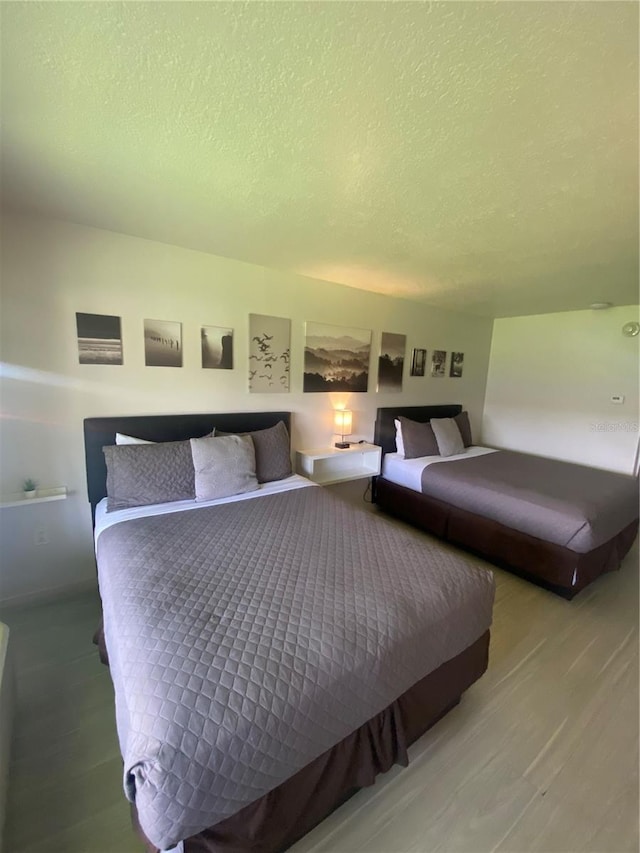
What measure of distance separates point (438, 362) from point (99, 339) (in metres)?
3.31

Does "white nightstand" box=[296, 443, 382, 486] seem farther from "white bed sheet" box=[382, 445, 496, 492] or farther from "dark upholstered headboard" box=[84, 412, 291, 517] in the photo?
"dark upholstered headboard" box=[84, 412, 291, 517]

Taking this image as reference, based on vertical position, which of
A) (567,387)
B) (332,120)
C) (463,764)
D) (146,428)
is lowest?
(463,764)

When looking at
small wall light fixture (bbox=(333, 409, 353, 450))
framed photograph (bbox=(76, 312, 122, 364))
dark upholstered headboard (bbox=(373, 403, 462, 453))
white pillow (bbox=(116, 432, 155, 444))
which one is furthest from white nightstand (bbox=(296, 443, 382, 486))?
framed photograph (bbox=(76, 312, 122, 364))

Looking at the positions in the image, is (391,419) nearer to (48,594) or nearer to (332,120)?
(332,120)

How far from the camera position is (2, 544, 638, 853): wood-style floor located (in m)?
1.10

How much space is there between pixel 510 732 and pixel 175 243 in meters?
3.19

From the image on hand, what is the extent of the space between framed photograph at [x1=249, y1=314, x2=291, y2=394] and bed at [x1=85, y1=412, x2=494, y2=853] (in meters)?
1.29

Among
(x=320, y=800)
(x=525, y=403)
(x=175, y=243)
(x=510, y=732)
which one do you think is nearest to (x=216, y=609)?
(x=320, y=800)

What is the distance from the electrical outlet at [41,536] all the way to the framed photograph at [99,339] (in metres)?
1.07

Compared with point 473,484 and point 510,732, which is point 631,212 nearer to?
point 473,484

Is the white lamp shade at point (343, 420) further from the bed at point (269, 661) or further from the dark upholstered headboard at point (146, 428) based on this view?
the bed at point (269, 661)

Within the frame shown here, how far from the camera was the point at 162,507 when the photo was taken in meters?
2.06

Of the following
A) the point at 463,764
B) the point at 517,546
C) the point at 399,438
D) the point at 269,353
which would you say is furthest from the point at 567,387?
the point at 463,764

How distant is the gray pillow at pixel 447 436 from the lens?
11.8 feet
